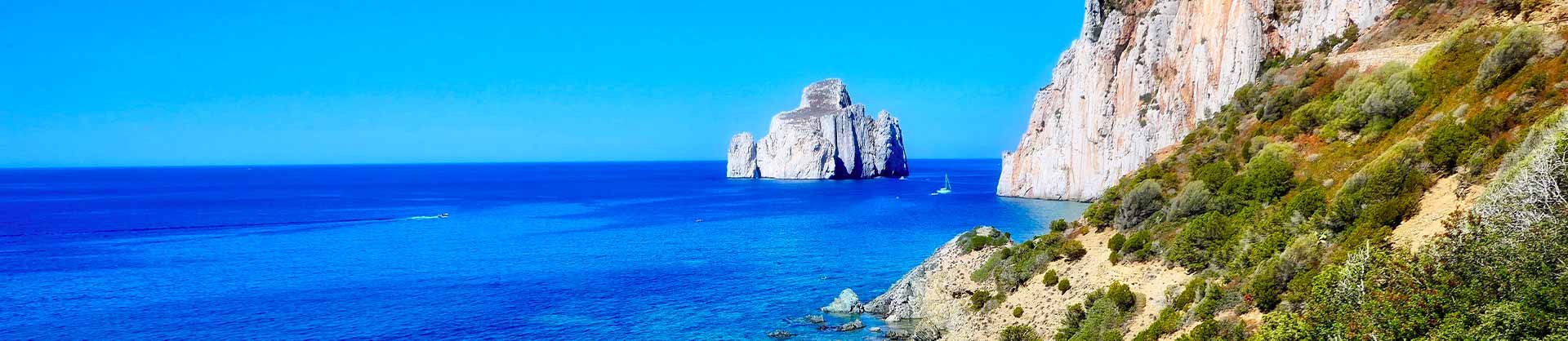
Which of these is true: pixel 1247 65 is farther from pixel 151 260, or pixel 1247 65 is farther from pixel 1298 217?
pixel 151 260

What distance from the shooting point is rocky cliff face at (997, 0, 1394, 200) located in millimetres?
44750

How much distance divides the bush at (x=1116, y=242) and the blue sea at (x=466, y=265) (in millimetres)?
10116

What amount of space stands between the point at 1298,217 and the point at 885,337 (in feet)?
49.6

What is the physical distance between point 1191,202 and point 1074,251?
376cm

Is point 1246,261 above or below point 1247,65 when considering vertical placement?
below

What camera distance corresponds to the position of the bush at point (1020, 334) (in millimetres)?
24562

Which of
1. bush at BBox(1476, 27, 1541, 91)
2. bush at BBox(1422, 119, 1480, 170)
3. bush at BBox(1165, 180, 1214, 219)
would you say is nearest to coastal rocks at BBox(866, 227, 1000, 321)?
bush at BBox(1165, 180, 1214, 219)

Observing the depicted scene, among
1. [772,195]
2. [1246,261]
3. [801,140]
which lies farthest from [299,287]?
[801,140]

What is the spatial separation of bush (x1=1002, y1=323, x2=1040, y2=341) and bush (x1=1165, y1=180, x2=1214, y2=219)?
5.85 meters

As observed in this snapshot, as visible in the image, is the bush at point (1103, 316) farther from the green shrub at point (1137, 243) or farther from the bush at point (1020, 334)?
the green shrub at point (1137, 243)

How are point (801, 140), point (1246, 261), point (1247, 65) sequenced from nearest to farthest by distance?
point (1246, 261), point (1247, 65), point (801, 140)

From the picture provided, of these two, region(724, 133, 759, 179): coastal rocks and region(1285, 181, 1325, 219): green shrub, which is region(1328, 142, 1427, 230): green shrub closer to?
region(1285, 181, 1325, 219): green shrub

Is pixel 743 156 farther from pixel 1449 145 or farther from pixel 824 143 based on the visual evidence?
pixel 1449 145

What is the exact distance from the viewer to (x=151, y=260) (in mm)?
57875
